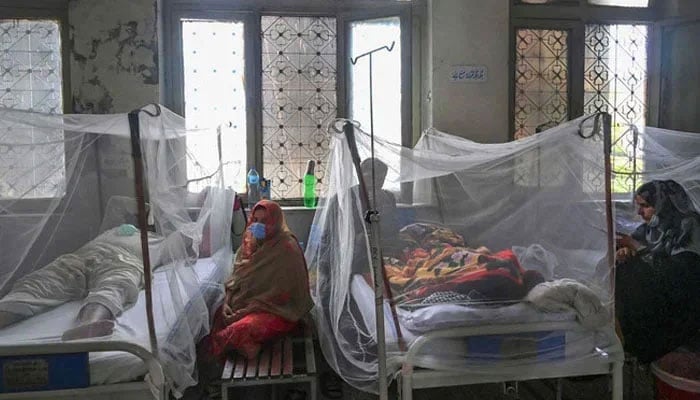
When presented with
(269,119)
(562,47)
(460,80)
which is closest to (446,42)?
(460,80)

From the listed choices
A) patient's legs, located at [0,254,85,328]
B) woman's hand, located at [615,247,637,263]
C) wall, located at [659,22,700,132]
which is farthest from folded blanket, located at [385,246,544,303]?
wall, located at [659,22,700,132]

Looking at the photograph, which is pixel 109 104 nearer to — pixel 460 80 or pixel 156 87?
pixel 156 87

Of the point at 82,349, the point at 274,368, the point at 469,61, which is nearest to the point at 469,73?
the point at 469,61

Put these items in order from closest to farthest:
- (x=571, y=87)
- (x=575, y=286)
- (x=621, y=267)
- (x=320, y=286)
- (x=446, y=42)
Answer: (x=575, y=286) < (x=621, y=267) < (x=320, y=286) < (x=446, y=42) < (x=571, y=87)

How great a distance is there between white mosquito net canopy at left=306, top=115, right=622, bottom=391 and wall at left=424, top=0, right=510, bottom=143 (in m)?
1.22

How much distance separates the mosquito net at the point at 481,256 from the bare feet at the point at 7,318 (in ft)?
4.20

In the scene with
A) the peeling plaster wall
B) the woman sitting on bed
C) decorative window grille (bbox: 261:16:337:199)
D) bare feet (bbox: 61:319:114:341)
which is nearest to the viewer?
bare feet (bbox: 61:319:114:341)

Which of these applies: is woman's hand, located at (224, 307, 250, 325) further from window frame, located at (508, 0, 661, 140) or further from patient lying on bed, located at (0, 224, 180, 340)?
window frame, located at (508, 0, 661, 140)

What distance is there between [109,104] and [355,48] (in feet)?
5.54

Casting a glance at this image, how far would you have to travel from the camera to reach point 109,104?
145 inches

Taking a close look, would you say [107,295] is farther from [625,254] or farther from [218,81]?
[625,254]

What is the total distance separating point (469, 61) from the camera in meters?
4.01

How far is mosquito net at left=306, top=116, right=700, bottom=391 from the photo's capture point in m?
2.19

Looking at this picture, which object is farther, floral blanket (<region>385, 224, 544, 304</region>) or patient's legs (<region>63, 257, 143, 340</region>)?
floral blanket (<region>385, 224, 544, 304</region>)
